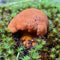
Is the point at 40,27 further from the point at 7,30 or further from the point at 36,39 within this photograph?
the point at 7,30

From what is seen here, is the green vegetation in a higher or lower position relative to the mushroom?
lower

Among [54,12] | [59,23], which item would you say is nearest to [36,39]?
[59,23]

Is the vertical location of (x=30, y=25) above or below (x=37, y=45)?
above

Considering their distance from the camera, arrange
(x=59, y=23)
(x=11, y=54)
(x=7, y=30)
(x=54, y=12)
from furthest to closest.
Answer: (x=54, y=12)
(x=59, y=23)
(x=7, y=30)
(x=11, y=54)

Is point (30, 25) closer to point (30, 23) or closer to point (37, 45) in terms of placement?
point (30, 23)

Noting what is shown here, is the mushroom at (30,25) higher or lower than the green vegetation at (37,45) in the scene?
higher

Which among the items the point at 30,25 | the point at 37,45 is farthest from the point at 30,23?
the point at 37,45
